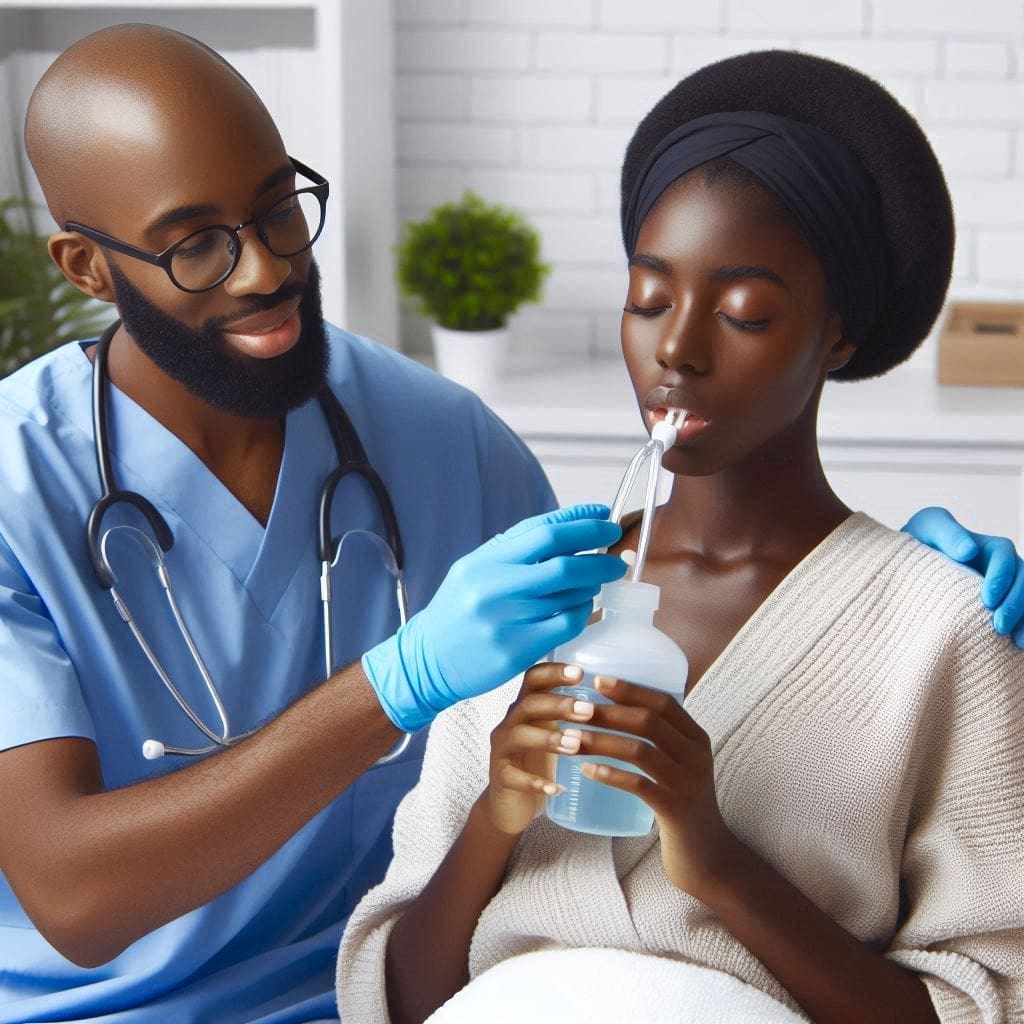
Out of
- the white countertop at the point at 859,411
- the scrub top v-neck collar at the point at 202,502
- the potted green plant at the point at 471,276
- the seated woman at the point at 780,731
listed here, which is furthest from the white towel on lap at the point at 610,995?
the potted green plant at the point at 471,276

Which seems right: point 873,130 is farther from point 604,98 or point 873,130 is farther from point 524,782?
point 604,98

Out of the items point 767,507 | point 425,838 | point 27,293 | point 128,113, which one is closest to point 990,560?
point 767,507

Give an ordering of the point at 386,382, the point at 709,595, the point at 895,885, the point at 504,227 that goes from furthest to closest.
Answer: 1. the point at 504,227
2. the point at 386,382
3. the point at 709,595
4. the point at 895,885

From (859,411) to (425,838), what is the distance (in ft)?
5.10

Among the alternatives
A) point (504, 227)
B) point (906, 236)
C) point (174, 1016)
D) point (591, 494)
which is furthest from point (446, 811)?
point (504, 227)

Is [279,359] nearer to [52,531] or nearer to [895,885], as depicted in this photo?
[52,531]

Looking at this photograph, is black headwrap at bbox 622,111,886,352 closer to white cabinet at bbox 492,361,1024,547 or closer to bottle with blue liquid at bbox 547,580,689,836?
bottle with blue liquid at bbox 547,580,689,836

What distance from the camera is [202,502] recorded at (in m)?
1.49

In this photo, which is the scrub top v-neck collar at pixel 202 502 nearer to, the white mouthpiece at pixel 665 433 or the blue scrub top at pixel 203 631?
the blue scrub top at pixel 203 631

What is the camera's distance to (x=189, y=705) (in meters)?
1.42

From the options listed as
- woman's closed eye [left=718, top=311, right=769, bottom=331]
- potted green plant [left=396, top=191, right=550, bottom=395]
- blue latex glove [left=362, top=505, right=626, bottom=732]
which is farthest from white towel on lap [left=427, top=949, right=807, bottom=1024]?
potted green plant [left=396, top=191, right=550, bottom=395]

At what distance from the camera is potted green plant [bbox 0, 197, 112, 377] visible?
258 cm

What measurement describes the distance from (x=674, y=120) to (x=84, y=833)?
Answer: 29.3 inches

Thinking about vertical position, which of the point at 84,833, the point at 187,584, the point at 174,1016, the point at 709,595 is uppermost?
the point at 709,595
